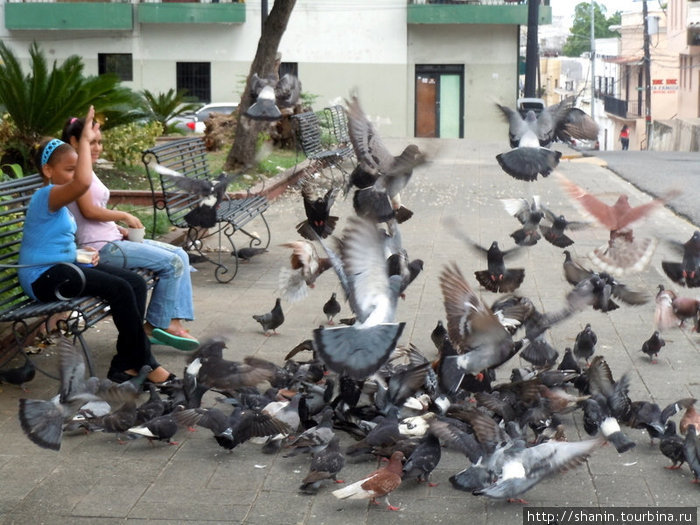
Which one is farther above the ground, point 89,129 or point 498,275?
point 89,129

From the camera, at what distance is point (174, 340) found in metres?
6.16

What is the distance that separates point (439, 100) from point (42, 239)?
2688cm

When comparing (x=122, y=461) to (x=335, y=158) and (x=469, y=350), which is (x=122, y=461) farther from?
(x=335, y=158)

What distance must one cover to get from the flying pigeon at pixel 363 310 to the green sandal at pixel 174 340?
1697mm

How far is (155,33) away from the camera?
104 ft

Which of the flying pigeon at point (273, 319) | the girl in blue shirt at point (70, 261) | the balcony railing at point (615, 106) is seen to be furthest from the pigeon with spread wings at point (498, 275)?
the balcony railing at point (615, 106)

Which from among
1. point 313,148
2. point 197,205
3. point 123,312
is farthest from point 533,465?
point 313,148

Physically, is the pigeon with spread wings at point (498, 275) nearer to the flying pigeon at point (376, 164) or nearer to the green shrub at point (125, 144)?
the flying pigeon at point (376, 164)

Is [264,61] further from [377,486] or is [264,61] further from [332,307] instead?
[377,486]

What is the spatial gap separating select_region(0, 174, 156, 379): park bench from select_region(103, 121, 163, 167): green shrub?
6.52m

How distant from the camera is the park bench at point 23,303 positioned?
5254 millimetres

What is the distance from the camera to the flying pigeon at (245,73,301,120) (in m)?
9.71

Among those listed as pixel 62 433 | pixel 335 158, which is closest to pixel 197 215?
pixel 62 433

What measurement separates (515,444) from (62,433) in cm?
209
